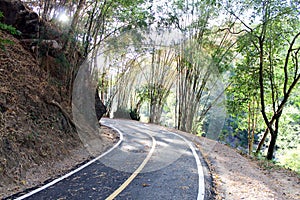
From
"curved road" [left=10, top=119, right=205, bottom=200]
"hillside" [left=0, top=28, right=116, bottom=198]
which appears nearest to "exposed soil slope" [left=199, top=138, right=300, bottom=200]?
"curved road" [left=10, top=119, right=205, bottom=200]

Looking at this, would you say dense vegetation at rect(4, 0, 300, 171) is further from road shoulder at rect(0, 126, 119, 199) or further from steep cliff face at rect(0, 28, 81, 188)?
road shoulder at rect(0, 126, 119, 199)

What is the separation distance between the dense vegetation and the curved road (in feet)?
14.1

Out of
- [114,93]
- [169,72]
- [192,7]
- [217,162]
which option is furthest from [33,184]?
[114,93]

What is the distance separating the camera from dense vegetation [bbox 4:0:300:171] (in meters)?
9.23

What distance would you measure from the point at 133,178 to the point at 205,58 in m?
9.98

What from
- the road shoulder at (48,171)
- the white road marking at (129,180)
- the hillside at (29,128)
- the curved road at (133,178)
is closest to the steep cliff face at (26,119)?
the hillside at (29,128)

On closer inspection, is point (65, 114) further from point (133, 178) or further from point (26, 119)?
point (133, 178)

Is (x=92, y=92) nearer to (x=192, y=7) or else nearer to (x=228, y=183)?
(x=192, y=7)

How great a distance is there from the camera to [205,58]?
13.7 metres

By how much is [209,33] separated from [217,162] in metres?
7.49

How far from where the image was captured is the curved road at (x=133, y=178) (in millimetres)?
4129

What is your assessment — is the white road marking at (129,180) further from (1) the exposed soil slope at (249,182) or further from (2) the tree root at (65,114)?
(2) the tree root at (65,114)

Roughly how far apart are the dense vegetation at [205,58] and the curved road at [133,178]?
430cm

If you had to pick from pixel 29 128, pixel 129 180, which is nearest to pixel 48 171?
pixel 29 128
